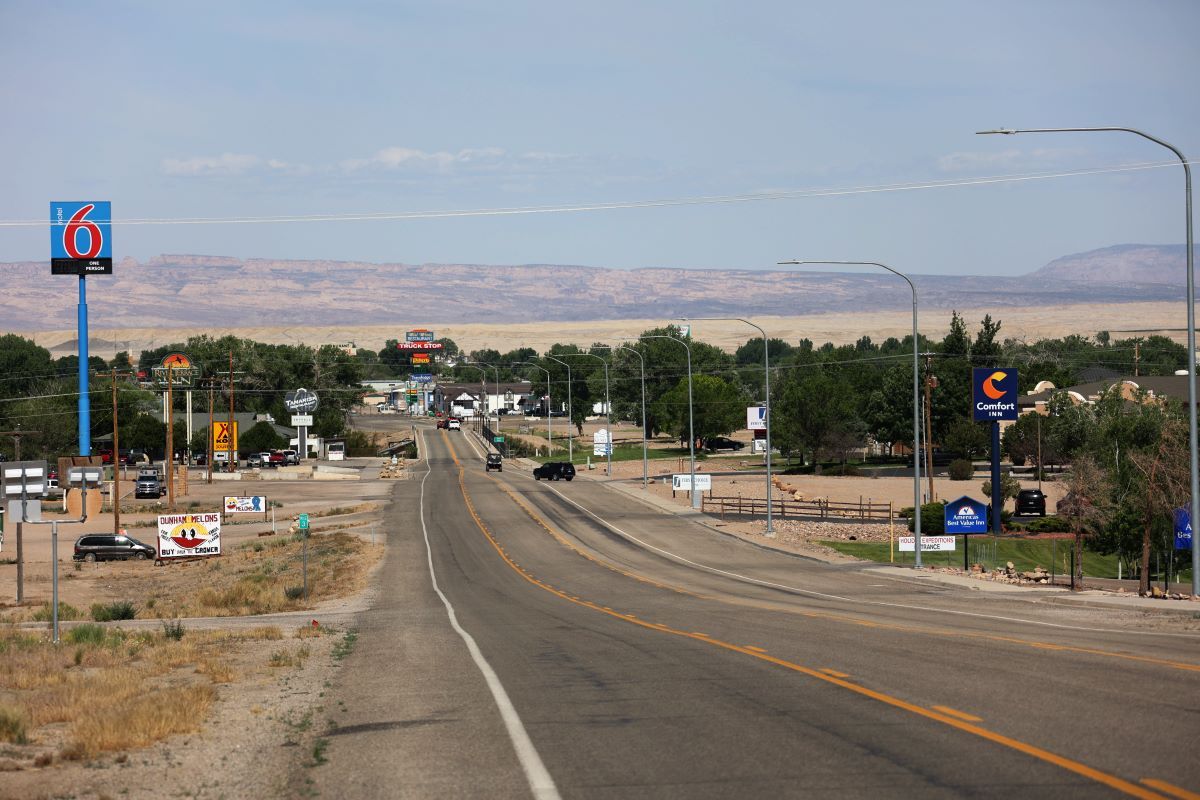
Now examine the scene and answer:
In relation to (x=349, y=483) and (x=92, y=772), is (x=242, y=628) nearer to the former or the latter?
(x=92, y=772)

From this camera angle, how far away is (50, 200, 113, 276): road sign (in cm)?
10425

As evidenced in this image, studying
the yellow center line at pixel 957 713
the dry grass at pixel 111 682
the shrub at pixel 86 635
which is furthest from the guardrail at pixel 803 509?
the yellow center line at pixel 957 713

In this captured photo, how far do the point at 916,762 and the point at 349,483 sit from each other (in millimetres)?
95928

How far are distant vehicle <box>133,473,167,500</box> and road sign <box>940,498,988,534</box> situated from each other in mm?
68280

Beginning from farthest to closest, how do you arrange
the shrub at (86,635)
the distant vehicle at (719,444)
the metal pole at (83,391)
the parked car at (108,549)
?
the distant vehicle at (719,444) → the metal pole at (83,391) → the parked car at (108,549) → the shrub at (86,635)

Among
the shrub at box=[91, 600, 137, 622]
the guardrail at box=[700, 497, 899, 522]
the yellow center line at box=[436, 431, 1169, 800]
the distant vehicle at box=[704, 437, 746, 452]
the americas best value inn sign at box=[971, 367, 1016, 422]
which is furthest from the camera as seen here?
the distant vehicle at box=[704, 437, 746, 452]

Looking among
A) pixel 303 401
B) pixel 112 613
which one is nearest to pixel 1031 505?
pixel 112 613

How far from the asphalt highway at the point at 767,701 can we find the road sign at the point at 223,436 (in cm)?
7747

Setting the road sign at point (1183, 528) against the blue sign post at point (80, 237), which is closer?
the road sign at point (1183, 528)

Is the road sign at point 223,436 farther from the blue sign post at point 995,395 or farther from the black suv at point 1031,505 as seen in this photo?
the blue sign post at point 995,395

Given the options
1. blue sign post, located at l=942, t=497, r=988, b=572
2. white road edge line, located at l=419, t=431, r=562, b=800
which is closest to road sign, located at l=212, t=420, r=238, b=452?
blue sign post, located at l=942, t=497, r=988, b=572

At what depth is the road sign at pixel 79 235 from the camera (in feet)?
342

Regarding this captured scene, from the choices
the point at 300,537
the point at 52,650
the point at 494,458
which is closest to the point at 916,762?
the point at 52,650

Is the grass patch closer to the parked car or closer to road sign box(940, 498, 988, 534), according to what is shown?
road sign box(940, 498, 988, 534)
